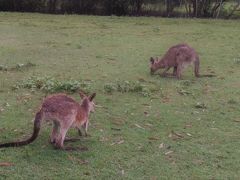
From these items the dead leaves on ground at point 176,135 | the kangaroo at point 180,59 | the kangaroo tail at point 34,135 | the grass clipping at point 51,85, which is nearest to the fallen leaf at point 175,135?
the dead leaves on ground at point 176,135

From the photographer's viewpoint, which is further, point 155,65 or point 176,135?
point 155,65

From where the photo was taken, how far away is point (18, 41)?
44.0ft

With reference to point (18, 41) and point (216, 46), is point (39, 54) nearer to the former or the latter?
point (18, 41)

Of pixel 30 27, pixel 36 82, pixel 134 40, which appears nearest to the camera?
pixel 36 82

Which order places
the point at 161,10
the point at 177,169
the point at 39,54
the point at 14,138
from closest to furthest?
the point at 177,169
the point at 14,138
the point at 39,54
the point at 161,10

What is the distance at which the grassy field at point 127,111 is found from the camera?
5016 mm

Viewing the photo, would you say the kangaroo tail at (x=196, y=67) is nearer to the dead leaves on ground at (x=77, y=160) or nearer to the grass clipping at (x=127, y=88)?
the grass clipping at (x=127, y=88)

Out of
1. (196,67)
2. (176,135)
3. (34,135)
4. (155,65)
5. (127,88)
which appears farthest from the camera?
(155,65)

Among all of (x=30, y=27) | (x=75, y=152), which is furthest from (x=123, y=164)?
(x=30, y=27)

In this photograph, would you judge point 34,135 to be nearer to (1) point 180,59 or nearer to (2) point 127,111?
(2) point 127,111

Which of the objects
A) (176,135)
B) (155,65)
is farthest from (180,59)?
(176,135)

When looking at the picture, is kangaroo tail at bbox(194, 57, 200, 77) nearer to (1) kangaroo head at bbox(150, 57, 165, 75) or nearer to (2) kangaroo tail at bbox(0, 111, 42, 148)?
(1) kangaroo head at bbox(150, 57, 165, 75)

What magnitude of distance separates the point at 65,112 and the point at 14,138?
943mm

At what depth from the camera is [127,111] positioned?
696 centimetres
